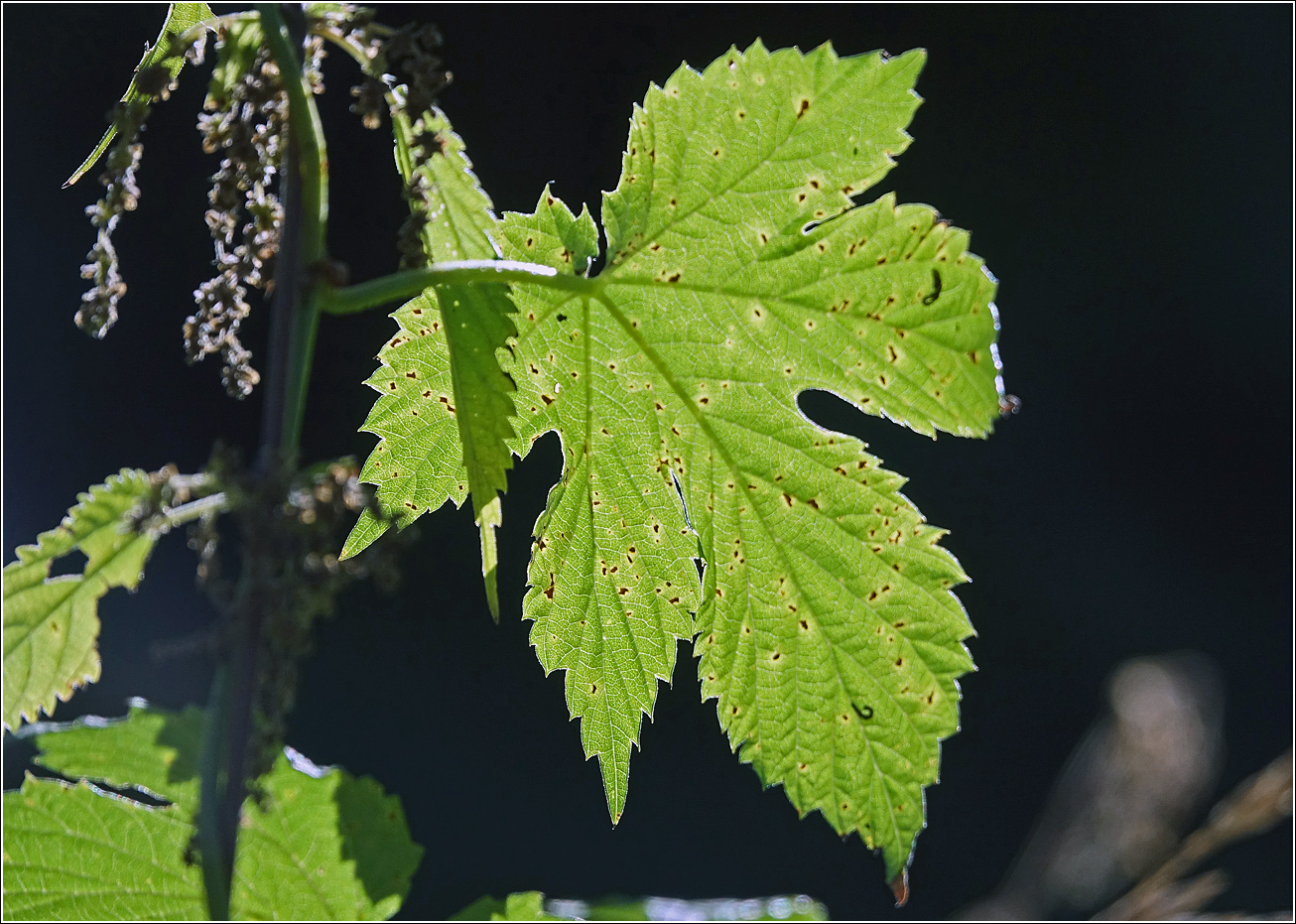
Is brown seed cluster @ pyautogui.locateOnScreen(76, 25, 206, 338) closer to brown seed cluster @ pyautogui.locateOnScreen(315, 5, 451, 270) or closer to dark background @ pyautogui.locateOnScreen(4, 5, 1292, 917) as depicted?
brown seed cluster @ pyautogui.locateOnScreen(315, 5, 451, 270)

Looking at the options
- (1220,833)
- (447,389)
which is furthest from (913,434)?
(447,389)

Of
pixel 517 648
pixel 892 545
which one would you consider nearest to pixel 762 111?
pixel 892 545

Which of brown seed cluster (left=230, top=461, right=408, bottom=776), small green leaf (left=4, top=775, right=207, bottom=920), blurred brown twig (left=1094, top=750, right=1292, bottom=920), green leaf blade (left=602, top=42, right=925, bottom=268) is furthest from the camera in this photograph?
blurred brown twig (left=1094, top=750, right=1292, bottom=920)

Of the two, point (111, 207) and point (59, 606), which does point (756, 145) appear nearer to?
point (111, 207)

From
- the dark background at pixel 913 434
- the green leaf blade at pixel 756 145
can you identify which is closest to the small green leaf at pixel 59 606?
the green leaf blade at pixel 756 145

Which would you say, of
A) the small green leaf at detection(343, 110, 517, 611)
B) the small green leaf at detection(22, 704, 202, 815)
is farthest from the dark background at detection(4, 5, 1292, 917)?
the small green leaf at detection(343, 110, 517, 611)
